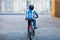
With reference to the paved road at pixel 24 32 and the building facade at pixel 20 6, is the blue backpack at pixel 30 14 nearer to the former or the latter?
the paved road at pixel 24 32

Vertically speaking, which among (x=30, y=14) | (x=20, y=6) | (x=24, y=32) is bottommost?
(x=20, y=6)

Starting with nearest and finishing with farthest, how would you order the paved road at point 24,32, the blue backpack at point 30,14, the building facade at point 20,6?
1. the blue backpack at point 30,14
2. the paved road at point 24,32
3. the building facade at point 20,6

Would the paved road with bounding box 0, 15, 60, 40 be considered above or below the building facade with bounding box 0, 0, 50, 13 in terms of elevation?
above

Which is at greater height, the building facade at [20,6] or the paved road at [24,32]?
the paved road at [24,32]

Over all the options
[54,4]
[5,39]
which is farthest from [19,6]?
[5,39]

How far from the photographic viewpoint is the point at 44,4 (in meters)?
42.2

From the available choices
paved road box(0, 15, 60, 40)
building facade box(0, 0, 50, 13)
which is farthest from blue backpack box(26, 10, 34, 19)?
building facade box(0, 0, 50, 13)

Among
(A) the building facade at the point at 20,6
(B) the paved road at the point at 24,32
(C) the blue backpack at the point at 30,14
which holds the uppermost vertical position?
(C) the blue backpack at the point at 30,14

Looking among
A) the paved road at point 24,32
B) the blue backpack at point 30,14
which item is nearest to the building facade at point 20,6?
the paved road at point 24,32

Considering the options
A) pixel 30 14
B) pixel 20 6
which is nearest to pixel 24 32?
pixel 30 14

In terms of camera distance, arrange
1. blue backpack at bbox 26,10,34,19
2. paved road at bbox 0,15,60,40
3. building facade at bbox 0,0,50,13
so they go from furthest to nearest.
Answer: building facade at bbox 0,0,50,13
paved road at bbox 0,15,60,40
blue backpack at bbox 26,10,34,19

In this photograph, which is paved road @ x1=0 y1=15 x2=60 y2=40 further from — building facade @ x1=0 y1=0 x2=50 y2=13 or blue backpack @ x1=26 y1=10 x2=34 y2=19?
building facade @ x1=0 y1=0 x2=50 y2=13

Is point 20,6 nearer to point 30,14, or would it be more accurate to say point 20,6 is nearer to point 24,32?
point 24,32

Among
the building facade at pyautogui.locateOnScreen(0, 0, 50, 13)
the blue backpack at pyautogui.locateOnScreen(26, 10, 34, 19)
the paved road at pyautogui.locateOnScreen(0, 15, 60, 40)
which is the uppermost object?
the blue backpack at pyautogui.locateOnScreen(26, 10, 34, 19)
